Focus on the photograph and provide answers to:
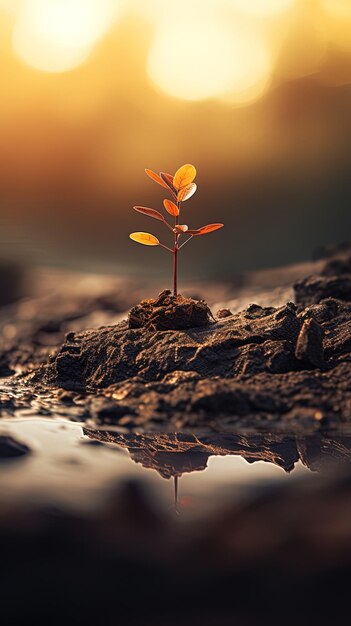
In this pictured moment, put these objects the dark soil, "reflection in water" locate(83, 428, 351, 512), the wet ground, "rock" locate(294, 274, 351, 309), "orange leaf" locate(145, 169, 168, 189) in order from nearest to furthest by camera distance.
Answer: the wet ground
"reflection in water" locate(83, 428, 351, 512)
the dark soil
"orange leaf" locate(145, 169, 168, 189)
"rock" locate(294, 274, 351, 309)

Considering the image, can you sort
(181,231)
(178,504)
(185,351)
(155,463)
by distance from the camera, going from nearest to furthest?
(178,504), (155,463), (185,351), (181,231)

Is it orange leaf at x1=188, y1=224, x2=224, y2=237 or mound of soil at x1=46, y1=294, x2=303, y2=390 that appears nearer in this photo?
mound of soil at x1=46, y1=294, x2=303, y2=390

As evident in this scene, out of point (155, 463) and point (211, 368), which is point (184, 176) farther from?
point (155, 463)

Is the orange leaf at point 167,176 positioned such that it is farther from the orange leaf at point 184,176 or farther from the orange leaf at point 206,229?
the orange leaf at point 206,229

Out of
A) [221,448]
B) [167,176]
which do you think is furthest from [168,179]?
[221,448]

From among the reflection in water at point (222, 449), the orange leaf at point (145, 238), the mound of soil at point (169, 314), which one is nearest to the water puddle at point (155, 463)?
the reflection in water at point (222, 449)

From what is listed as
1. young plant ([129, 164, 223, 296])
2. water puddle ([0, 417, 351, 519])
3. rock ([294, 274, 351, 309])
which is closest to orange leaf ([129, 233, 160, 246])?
young plant ([129, 164, 223, 296])

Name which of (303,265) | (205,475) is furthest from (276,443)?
(303,265)

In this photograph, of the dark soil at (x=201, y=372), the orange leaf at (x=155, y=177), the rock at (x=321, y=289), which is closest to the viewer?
the dark soil at (x=201, y=372)

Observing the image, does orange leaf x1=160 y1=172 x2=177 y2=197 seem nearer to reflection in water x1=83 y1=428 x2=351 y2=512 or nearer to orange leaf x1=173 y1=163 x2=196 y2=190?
orange leaf x1=173 y1=163 x2=196 y2=190
